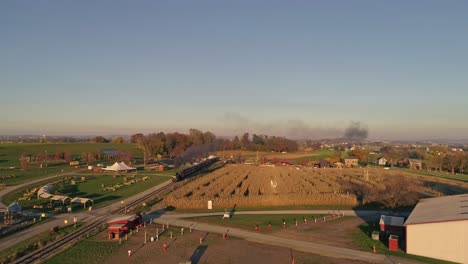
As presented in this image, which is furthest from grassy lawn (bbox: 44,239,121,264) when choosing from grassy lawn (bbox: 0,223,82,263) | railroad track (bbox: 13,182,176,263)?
grassy lawn (bbox: 0,223,82,263)

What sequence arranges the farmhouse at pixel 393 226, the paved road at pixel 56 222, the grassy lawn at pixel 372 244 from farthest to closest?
the farmhouse at pixel 393 226 → the paved road at pixel 56 222 → the grassy lawn at pixel 372 244

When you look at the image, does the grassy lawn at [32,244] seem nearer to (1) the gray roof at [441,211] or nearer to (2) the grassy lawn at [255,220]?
(2) the grassy lawn at [255,220]

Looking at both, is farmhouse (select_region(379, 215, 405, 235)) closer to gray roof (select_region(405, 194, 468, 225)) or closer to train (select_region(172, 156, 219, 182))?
gray roof (select_region(405, 194, 468, 225))

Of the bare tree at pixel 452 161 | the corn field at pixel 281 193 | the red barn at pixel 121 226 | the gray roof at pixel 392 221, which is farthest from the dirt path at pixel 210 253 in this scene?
the bare tree at pixel 452 161

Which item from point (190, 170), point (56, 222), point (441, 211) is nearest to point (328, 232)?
point (441, 211)

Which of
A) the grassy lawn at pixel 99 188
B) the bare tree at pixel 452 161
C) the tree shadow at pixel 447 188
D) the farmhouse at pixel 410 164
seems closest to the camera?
the grassy lawn at pixel 99 188

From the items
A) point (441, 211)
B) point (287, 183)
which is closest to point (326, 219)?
point (441, 211)

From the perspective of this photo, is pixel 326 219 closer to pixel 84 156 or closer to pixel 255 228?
pixel 255 228
